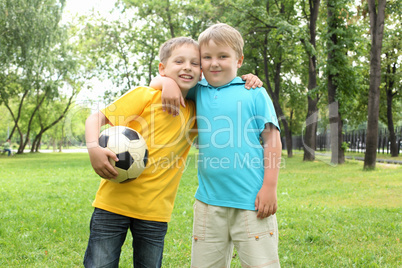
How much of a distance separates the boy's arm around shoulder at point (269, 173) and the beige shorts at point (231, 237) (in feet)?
0.25

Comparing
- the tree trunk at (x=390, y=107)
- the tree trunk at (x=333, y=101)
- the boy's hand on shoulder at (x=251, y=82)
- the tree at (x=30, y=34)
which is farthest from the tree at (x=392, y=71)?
the boy's hand on shoulder at (x=251, y=82)

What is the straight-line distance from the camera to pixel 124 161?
2.18m

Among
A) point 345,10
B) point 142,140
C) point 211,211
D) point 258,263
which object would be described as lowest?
point 258,263

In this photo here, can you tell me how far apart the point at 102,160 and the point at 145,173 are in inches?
13.0

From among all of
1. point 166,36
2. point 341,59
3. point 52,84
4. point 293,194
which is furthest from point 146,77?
point 293,194

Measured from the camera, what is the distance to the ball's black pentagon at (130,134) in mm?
2248

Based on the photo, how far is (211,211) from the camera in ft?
7.53

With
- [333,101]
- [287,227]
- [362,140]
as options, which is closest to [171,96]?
[287,227]

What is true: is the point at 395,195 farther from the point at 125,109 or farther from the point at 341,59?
the point at 341,59

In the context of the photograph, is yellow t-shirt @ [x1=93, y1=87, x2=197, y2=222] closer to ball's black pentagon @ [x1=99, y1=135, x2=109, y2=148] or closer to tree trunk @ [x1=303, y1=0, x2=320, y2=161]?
ball's black pentagon @ [x1=99, y1=135, x2=109, y2=148]

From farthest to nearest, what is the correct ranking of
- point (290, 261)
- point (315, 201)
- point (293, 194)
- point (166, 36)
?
point (166, 36), point (293, 194), point (315, 201), point (290, 261)

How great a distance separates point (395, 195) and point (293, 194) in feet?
6.93

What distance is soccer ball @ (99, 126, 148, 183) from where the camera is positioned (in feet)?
7.17

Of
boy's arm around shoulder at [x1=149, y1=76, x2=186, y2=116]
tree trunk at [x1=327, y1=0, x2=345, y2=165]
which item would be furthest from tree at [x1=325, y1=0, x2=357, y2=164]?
boy's arm around shoulder at [x1=149, y1=76, x2=186, y2=116]
